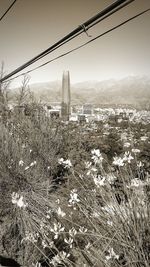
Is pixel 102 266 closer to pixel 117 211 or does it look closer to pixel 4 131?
pixel 117 211

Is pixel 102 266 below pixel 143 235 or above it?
below

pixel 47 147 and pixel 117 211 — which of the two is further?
pixel 47 147

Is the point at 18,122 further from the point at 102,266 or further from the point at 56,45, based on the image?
the point at 102,266

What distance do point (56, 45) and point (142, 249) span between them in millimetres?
2394

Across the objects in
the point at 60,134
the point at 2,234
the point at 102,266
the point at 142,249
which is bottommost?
the point at 2,234

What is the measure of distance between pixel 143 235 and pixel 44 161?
3311 millimetres

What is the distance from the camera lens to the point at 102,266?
1.73 m

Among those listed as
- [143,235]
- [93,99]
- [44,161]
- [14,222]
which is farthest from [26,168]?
[93,99]

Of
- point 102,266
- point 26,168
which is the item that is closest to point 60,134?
point 26,168

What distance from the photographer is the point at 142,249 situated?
63.1 inches

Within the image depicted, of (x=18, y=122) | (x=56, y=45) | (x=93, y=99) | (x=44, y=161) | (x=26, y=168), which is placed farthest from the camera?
(x=93, y=99)

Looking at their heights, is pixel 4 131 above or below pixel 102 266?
above

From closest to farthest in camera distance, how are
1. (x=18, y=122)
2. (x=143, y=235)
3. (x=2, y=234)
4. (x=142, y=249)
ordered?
(x=142, y=249) → (x=143, y=235) → (x=2, y=234) → (x=18, y=122)

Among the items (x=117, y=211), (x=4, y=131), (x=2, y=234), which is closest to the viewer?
(x=117, y=211)
